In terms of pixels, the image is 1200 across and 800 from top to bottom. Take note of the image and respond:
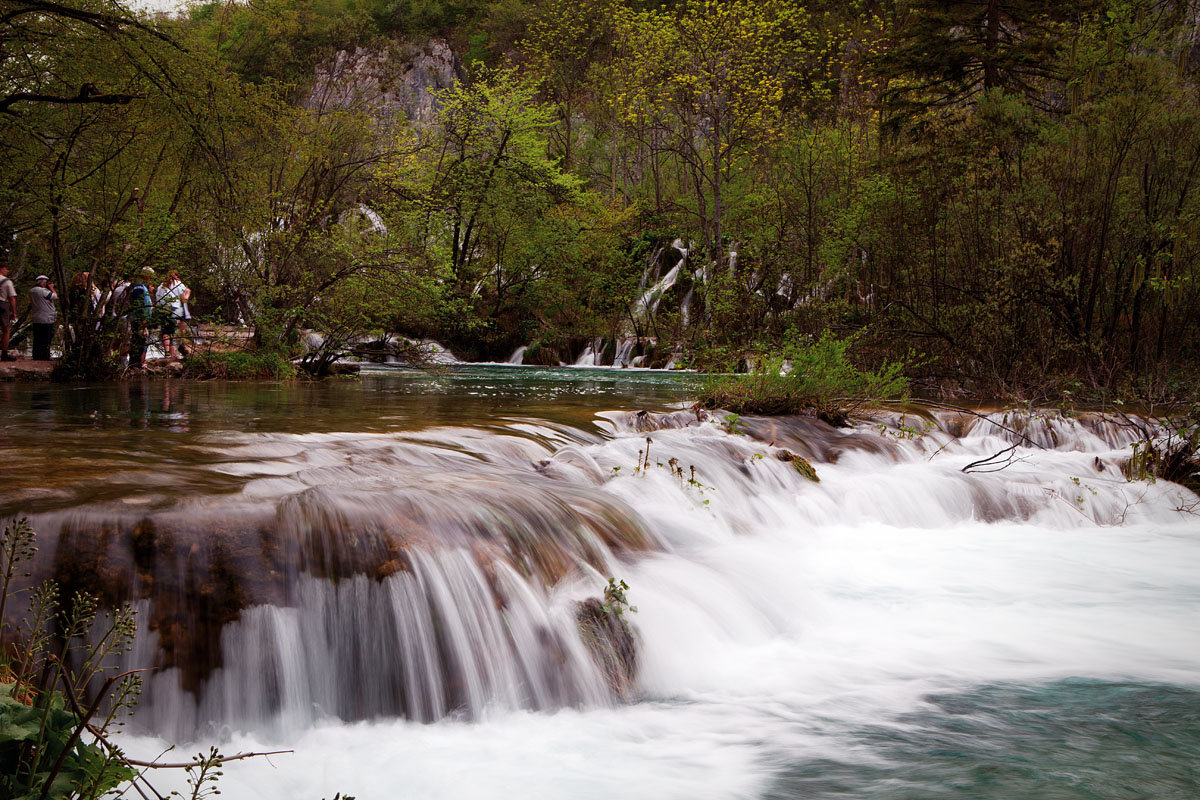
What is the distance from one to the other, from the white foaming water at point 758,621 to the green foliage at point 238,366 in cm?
982

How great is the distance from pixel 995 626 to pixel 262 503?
4977mm

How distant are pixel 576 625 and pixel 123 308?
514 inches

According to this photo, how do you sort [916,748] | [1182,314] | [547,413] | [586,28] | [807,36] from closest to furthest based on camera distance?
[916,748]
[547,413]
[1182,314]
[807,36]
[586,28]

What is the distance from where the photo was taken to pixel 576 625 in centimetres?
492

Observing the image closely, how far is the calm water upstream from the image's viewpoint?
3.79 metres

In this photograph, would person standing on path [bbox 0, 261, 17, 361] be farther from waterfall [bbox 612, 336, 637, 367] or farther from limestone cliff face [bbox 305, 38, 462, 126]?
limestone cliff face [bbox 305, 38, 462, 126]

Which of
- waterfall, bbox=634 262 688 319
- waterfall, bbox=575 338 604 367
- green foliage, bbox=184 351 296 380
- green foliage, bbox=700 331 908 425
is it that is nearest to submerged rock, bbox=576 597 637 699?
green foliage, bbox=700 331 908 425

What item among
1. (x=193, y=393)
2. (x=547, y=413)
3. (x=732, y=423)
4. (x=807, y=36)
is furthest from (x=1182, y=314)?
(x=193, y=393)

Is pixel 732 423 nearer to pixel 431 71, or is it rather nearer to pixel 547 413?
pixel 547 413

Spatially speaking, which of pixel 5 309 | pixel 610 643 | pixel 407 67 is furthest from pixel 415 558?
pixel 407 67

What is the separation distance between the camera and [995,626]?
593 cm

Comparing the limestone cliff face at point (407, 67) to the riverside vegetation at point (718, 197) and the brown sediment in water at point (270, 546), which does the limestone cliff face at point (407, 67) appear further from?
the brown sediment in water at point (270, 546)

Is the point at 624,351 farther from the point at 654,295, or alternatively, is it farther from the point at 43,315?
the point at 43,315

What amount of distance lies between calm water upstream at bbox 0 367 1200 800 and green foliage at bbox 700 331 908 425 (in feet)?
9.44
